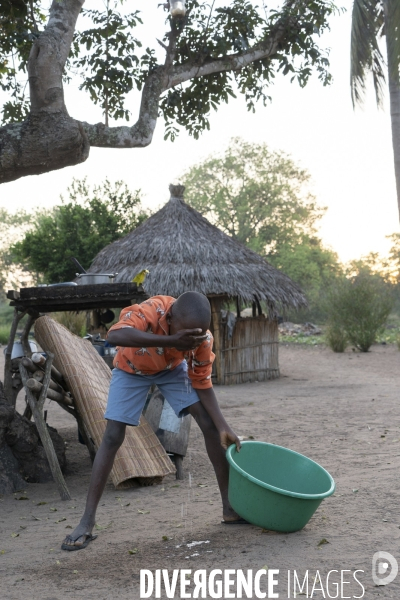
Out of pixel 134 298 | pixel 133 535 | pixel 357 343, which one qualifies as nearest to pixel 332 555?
pixel 133 535

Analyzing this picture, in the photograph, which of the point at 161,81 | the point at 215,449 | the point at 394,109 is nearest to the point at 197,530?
the point at 215,449

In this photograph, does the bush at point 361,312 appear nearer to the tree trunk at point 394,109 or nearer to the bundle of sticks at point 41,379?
the tree trunk at point 394,109

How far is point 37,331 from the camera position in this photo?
5.28 meters

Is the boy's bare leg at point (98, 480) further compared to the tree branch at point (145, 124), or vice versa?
the tree branch at point (145, 124)

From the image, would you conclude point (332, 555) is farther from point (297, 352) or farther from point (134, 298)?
point (297, 352)

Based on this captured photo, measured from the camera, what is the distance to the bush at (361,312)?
1877cm

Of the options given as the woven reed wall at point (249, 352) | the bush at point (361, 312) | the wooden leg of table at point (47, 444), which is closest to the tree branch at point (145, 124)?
the wooden leg of table at point (47, 444)

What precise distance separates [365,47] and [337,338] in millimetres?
8643

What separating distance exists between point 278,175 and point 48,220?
17.0m

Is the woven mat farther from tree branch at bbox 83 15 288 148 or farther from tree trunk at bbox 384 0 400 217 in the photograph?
tree trunk at bbox 384 0 400 217

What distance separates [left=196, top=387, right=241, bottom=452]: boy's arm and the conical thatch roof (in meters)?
8.41

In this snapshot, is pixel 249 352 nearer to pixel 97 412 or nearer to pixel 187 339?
pixel 97 412

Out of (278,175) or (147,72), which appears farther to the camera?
(278,175)

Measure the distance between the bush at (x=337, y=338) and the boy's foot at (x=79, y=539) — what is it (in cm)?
1607
